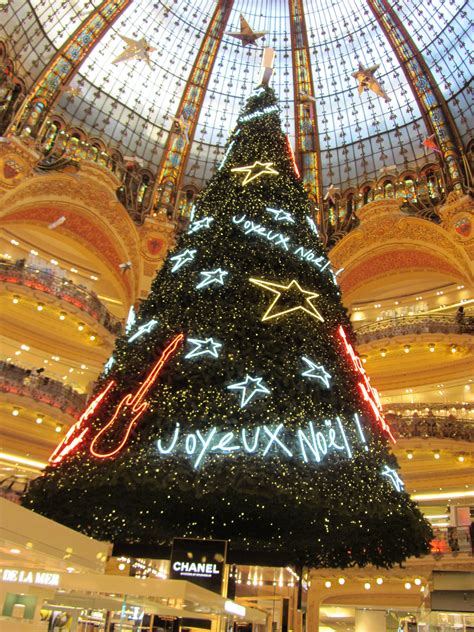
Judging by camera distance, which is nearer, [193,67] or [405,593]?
[405,593]

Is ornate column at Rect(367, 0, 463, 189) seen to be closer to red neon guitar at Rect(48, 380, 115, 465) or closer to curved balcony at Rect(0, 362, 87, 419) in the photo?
curved balcony at Rect(0, 362, 87, 419)

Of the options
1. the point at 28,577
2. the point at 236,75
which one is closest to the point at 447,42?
the point at 236,75

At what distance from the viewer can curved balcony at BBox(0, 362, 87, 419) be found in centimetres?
1688

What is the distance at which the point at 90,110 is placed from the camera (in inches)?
923

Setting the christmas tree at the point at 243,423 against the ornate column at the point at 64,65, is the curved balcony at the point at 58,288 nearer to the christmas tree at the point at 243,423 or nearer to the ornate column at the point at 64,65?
the ornate column at the point at 64,65

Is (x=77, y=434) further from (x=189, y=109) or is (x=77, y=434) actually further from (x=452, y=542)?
(x=189, y=109)

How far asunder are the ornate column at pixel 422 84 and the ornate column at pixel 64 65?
1117 cm

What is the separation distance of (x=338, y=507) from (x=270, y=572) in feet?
10.1

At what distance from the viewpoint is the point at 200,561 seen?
6438 millimetres

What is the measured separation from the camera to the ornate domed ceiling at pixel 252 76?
22219mm

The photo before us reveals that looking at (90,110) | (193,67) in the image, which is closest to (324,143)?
(193,67)

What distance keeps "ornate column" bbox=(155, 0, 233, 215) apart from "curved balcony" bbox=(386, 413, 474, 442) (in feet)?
44.9

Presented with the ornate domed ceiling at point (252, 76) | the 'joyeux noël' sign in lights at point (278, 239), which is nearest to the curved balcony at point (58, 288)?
the ornate domed ceiling at point (252, 76)

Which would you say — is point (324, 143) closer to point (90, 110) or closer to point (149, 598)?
point (90, 110)
